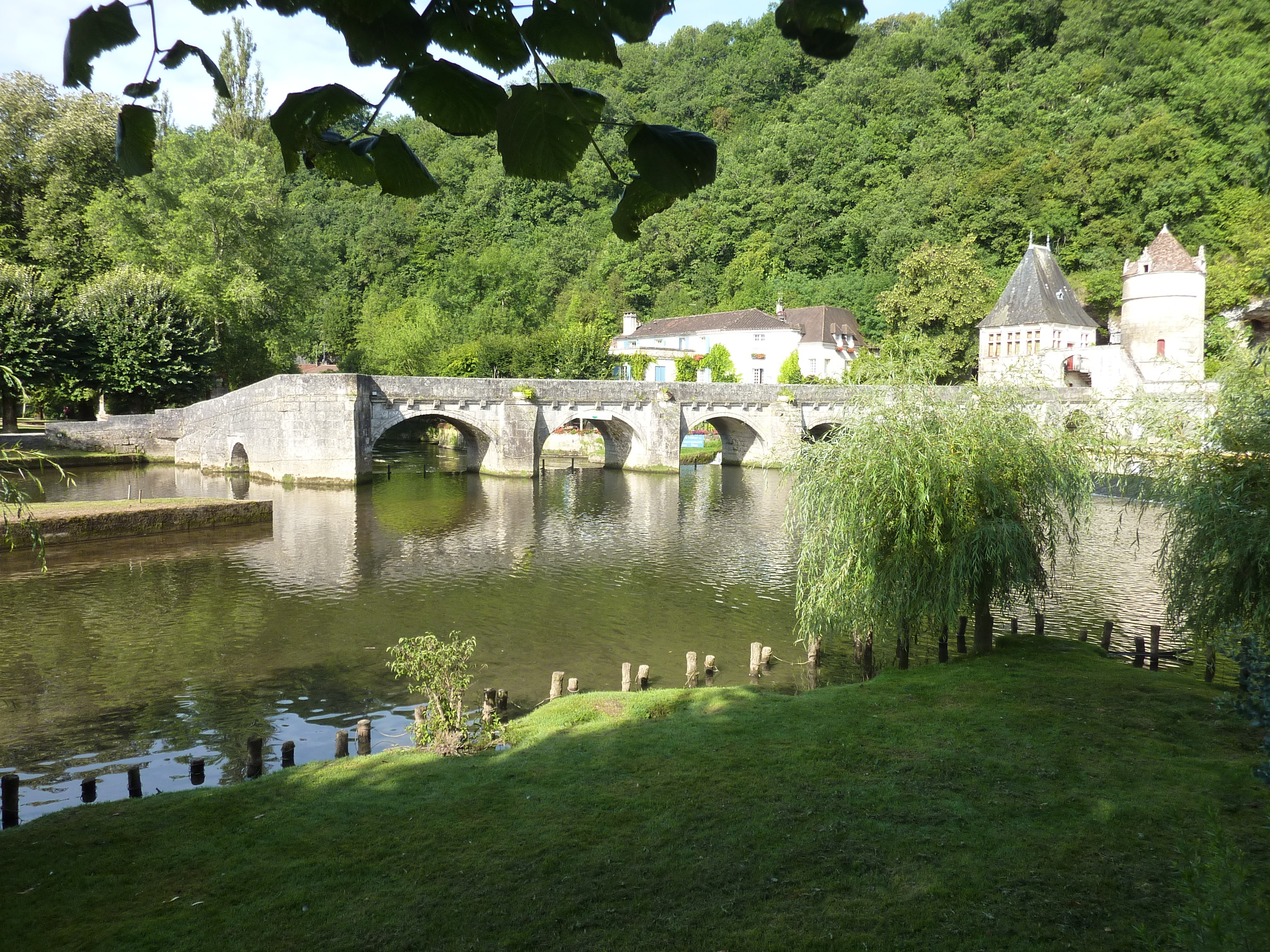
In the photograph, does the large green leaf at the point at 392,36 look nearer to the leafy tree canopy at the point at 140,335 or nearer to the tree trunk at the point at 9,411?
the tree trunk at the point at 9,411

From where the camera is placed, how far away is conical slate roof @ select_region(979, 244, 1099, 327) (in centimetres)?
4312

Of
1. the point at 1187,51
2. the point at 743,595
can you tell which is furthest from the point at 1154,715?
the point at 1187,51

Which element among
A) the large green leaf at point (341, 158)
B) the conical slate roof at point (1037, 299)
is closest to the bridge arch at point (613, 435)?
the conical slate roof at point (1037, 299)

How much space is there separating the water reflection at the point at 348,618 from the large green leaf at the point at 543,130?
384 inches

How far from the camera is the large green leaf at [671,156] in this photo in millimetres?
1609

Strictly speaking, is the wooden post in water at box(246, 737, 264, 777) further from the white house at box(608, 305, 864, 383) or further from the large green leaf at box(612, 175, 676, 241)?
the white house at box(608, 305, 864, 383)

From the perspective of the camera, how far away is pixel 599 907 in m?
5.29

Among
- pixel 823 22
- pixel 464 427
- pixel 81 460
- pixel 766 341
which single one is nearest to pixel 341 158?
pixel 823 22

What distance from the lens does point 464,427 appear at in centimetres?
3869

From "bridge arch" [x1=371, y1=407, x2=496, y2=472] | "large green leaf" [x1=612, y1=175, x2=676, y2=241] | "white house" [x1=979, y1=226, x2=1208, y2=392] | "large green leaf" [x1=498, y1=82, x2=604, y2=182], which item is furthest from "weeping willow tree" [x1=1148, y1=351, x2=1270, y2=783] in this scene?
"bridge arch" [x1=371, y1=407, x2=496, y2=472]

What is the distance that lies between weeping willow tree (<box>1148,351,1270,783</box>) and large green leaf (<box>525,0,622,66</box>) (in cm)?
1010

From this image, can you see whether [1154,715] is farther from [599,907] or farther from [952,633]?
[599,907]

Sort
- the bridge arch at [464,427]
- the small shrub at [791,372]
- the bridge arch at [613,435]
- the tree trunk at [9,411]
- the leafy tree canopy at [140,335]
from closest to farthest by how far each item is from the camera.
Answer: the bridge arch at [464,427]
the tree trunk at [9,411]
the bridge arch at [613,435]
the leafy tree canopy at [140,335]
the small shrub at [791,372]

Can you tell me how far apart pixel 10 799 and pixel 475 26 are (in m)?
8.59
